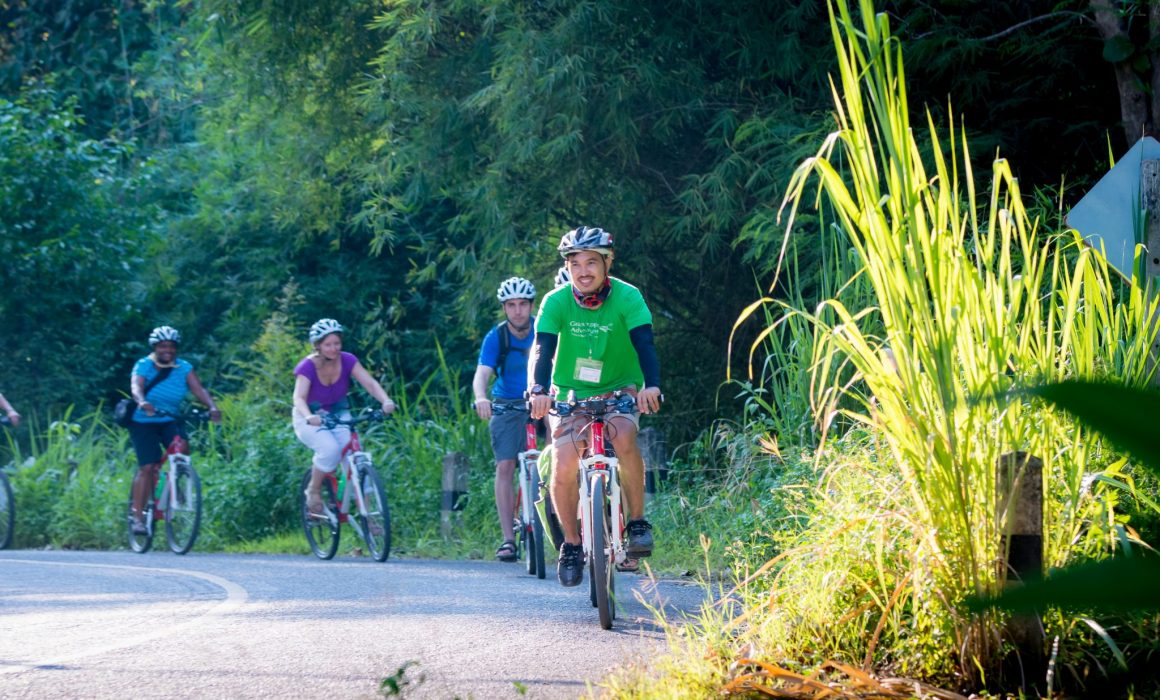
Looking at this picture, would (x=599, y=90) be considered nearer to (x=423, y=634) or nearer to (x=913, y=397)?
(x=423, y=634)

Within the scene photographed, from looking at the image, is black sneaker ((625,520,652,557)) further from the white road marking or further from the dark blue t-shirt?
the dark blue t-shirt

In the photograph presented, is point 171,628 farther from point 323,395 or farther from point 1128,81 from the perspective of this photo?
point 1128,81

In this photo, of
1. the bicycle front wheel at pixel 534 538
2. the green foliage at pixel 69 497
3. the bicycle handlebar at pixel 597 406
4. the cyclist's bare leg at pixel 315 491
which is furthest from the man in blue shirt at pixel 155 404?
the bicycle handlebar at pixel 597 406

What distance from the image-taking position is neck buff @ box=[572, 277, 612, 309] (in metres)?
7.30

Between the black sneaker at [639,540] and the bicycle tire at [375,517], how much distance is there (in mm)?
Answer: 5183

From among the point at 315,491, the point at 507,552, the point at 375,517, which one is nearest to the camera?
the point at 507,552

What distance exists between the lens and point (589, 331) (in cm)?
732

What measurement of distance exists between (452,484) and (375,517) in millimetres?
1614

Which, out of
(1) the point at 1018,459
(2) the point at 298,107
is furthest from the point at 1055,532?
(2) the point at 298,107

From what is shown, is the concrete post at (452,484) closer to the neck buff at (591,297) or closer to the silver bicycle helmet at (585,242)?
the neck buff at (591,297)

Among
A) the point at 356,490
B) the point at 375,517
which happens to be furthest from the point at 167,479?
the point at 375,517

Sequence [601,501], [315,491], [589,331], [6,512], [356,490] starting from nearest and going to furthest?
[601,501], [589,331], [356,490], [315,491], [6,512]

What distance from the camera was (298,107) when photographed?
55.1ft

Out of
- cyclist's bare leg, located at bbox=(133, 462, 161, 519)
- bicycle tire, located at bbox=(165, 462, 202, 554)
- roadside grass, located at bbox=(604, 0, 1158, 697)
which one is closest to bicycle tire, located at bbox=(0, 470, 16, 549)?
cyclist's bare leg, located at bbox=(133, 462, 161, 519)
